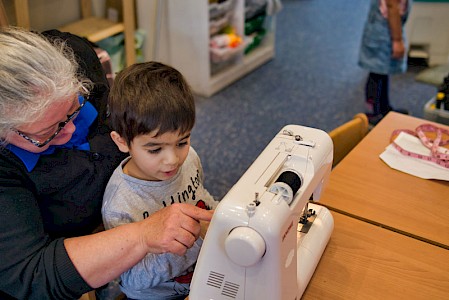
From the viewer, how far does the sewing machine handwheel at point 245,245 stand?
84 centimetres

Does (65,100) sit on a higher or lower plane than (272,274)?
higher

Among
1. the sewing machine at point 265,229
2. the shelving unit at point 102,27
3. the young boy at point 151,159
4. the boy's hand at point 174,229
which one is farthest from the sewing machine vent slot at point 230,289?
the shelving unit at point 102,27

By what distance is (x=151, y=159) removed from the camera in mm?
1131

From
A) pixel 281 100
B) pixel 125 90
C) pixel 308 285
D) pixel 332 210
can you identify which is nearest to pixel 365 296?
pixel 308 285

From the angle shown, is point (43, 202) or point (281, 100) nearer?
point (43, 202)

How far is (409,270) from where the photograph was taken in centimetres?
114

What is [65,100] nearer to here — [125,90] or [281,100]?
[125,90]

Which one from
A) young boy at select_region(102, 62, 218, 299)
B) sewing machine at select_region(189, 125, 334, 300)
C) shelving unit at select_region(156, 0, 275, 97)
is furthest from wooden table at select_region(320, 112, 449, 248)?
shelving unit at select_region(156, 0, 275, 97)

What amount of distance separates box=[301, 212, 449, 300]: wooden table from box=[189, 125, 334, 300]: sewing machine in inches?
2.7

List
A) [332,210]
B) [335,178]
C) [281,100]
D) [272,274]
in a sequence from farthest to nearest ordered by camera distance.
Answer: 1. [281,100]
2. [335,178]
3. [332,210]
4. [272,274]

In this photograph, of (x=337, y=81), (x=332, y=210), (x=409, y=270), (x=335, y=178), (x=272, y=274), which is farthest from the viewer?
(x=337, y=81)

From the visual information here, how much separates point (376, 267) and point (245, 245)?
0.45m

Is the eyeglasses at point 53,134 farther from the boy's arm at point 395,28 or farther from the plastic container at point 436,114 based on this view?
the boy's arm at point 395,28

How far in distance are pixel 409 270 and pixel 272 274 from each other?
16.6 inches
